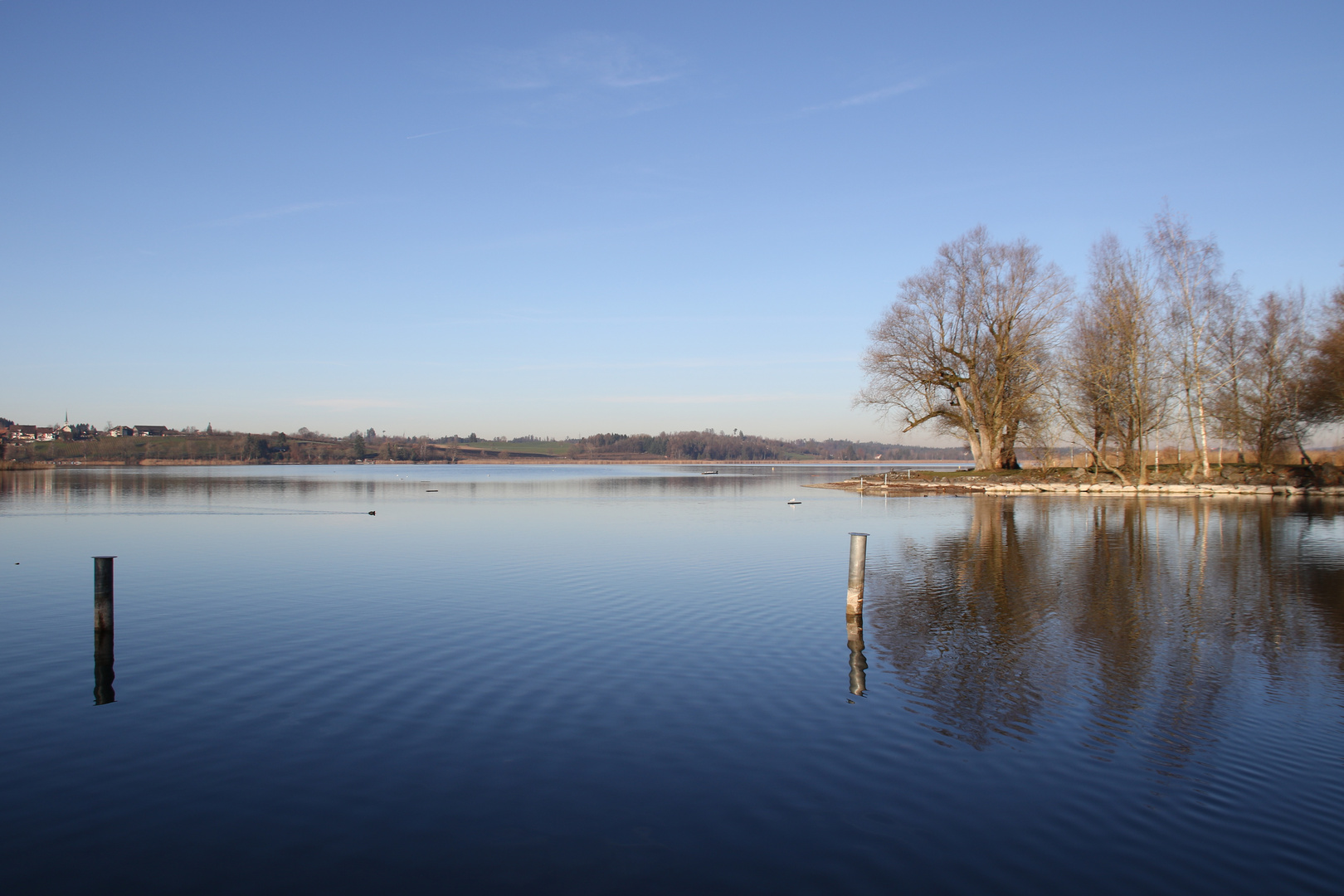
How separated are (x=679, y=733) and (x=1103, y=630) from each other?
7690 mm

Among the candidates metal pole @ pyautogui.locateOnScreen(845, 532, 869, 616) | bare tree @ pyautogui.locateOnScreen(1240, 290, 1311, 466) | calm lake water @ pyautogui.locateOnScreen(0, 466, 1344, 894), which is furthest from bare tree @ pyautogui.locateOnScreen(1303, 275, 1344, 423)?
metal pole @ pyautogui.locateOnScreen(845, 532, 869, 616)

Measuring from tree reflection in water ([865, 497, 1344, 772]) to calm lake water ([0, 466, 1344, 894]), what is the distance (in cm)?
8

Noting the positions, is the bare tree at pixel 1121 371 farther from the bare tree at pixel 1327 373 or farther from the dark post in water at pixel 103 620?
the dark post in water at pixel 103 620

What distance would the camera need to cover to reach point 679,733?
322 inches

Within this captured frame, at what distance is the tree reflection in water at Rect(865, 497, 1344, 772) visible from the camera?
862 centimetres

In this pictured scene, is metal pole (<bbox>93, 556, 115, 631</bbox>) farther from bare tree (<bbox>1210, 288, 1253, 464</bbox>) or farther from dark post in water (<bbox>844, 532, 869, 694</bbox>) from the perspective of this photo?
bare tree (<bbox>1210, 288, 1253, 464</bbox>)

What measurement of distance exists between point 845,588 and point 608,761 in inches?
420

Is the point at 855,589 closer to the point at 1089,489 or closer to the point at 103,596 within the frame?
the point at 103,596

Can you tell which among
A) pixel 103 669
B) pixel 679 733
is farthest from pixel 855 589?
pixel 103 669

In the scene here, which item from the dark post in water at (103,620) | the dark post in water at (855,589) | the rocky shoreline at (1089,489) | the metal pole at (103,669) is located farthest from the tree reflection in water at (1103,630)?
the rocky shoreline at (1089,489)

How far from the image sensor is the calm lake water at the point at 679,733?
5.57 meters

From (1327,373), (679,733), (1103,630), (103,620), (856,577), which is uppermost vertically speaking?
(1327,373)

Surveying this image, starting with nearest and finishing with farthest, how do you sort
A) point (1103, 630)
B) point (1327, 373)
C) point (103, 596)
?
point (103, 596), point (1103, 630), point (1327, 373)

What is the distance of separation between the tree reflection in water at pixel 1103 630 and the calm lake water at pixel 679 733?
0.25 ft
